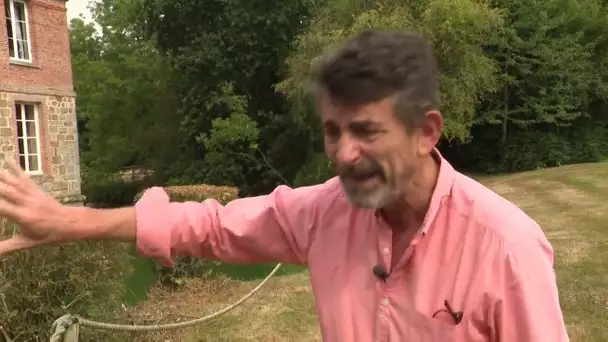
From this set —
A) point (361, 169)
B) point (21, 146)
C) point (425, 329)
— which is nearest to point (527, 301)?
point (425, 329)

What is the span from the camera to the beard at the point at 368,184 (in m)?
1.54

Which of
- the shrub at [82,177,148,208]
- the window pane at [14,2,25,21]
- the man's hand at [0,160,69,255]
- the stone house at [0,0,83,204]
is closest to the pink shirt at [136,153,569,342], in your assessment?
the man's hand at [0,160,69,255]

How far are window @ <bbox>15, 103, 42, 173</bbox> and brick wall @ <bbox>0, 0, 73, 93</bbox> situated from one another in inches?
23.9

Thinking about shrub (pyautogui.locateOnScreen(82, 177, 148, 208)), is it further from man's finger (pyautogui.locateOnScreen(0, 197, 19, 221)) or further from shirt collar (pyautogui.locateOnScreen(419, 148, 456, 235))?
shirt collar (pyautogui.locateOnScreen(419, 148, 456, 235))

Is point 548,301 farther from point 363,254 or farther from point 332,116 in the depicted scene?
point 332,116

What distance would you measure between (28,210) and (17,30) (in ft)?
50.8

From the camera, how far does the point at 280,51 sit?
957 inches

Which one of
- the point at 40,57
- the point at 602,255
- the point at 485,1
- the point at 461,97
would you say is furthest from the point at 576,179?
the point at 40,57

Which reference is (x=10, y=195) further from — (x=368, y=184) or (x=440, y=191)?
(x=440, y=191)

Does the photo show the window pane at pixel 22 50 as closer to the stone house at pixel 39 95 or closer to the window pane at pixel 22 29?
the stone house at pixel 39 95

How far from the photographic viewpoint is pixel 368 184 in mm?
1557

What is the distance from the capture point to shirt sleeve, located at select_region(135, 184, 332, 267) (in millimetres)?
1784

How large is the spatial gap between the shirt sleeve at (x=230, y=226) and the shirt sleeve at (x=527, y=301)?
1.90ft

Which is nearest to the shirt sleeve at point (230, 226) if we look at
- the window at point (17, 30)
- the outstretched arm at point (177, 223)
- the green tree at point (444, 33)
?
the outstretched arm at point (177, 223)
